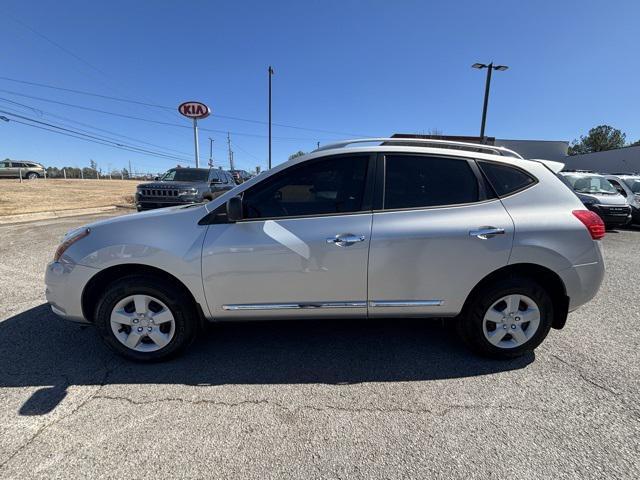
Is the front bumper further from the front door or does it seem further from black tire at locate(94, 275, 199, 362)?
the front door

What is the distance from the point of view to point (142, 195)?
32.6ft

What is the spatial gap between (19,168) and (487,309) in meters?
41.1

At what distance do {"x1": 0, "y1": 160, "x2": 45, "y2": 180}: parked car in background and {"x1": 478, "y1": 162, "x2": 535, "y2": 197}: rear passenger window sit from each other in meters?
40.8

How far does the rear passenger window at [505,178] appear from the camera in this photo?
2.88 metres

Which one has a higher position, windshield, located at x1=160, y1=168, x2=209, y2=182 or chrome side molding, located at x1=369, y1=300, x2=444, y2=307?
windshield, located at x1=160, y1=168, x2=209, y2=182

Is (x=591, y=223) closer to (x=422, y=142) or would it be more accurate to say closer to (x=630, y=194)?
(x=422, y=142)

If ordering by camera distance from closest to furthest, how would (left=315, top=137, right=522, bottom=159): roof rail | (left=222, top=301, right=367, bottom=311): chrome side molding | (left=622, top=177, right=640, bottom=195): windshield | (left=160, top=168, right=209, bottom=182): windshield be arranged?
(left=222, top=301, right=367, bottom=311): chrome side molding → (left=315, top=137, right=522, bottom=159): roof rail → (left=160, top=168, right=209, bottom=182): windshield → (left=622, top=177, right=640, bottom=195): windshield

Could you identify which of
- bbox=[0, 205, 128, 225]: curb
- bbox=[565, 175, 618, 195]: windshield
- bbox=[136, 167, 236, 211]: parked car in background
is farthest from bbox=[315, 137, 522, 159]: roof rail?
bbox=[0, 205, 128, 225]: curb

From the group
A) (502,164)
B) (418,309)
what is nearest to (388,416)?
(418,309)

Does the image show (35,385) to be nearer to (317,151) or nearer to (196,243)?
(196,243)

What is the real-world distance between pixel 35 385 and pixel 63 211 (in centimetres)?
1304

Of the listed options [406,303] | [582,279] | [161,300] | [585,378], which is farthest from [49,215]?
[585,378]

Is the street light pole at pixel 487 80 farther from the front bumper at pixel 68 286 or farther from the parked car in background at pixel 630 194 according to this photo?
the front bumper at pixel 68 286

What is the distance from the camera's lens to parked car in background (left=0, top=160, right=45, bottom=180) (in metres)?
31.6
